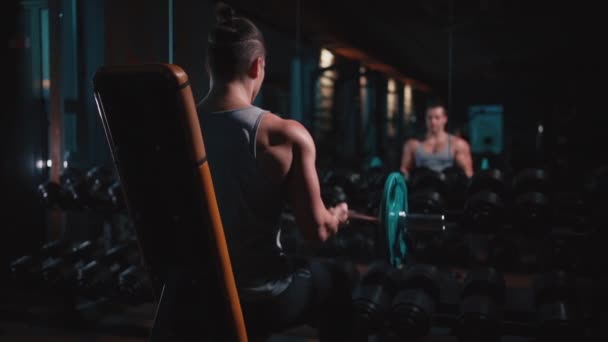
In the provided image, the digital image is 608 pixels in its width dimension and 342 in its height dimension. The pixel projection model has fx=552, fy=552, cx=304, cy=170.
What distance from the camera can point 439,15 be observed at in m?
5.14

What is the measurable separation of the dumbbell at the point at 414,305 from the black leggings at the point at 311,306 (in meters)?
0.68

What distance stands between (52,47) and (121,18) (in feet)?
1.45

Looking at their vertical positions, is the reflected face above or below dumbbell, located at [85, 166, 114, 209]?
above

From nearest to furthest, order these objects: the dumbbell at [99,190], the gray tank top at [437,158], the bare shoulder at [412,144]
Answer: the dumbbell at [99,190]
the gray tank top at [437,158]
the bare shoulder at [412,144]

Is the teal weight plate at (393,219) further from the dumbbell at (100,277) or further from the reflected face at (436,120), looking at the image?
the reflected face at (436,120)

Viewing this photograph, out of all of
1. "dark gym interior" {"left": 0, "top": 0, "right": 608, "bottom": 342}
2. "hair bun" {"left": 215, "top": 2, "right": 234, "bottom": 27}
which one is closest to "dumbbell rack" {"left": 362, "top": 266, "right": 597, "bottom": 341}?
A: "dark gym interior" {"left": 0, "top": 0, "right": 608, "bottom": 342}

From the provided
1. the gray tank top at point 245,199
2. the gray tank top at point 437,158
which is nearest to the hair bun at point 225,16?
the gray tank top at point 245,199

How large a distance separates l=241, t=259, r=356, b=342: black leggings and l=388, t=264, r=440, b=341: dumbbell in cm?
68

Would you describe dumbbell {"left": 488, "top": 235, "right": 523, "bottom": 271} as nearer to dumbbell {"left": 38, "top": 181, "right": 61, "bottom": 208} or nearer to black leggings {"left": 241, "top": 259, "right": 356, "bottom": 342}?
black leggings {"left": 241, "top": 259, "right": 356, "bottom": 342}

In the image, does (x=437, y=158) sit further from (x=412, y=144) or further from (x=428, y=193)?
(x=428, y=193)

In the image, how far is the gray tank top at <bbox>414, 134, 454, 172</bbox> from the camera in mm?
3297

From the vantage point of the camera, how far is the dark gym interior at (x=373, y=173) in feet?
6.56

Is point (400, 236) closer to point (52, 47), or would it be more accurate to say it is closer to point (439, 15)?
point (52, 47)

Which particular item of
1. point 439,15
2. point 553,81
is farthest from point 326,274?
point 553,81
